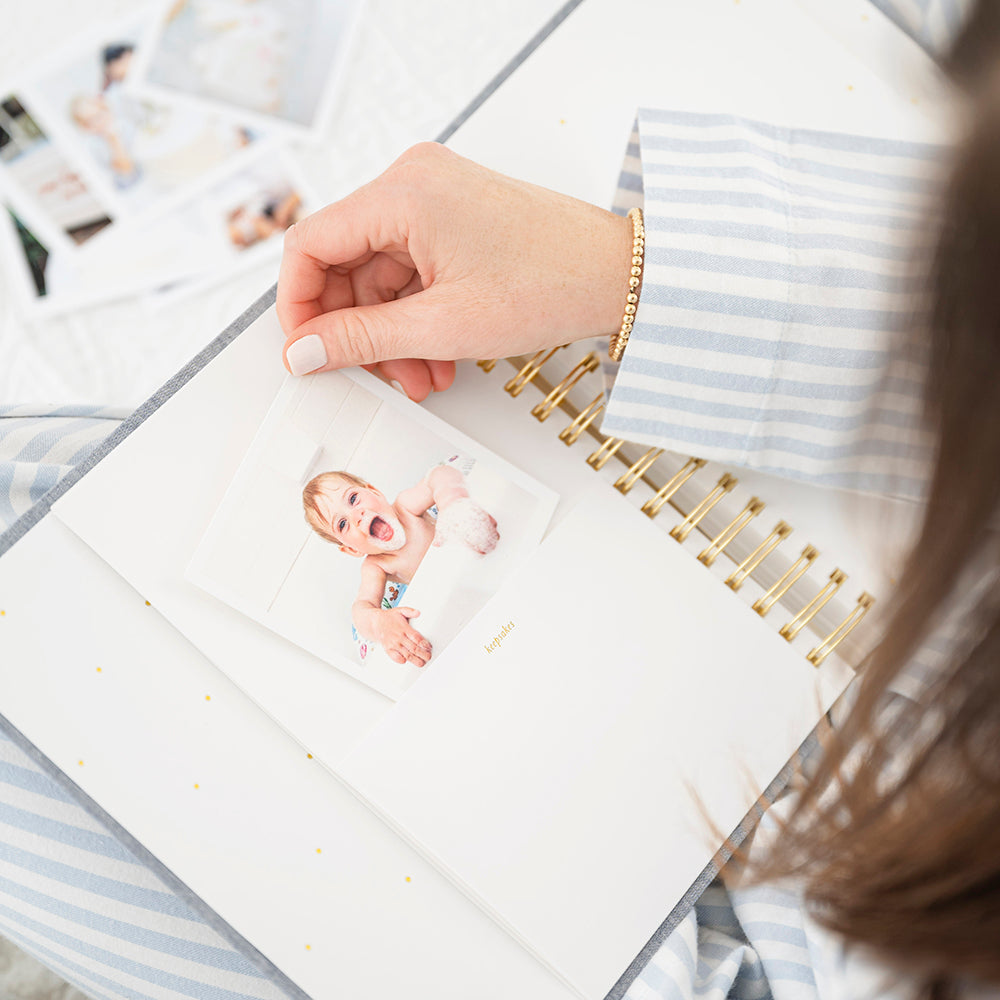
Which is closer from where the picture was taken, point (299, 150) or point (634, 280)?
point (634, 280)

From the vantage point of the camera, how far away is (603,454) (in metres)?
0.56

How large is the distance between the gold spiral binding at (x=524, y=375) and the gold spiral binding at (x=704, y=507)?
14 cm

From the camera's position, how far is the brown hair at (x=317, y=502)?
0.50 m

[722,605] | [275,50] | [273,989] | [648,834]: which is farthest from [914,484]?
[275,50]

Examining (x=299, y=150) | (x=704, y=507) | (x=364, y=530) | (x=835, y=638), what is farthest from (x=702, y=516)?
(x=299, y=150)

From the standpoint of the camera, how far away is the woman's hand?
0.50 metres

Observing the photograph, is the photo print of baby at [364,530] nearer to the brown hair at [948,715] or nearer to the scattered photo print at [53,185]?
the brown hair at [948,715]

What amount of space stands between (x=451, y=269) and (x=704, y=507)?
0.22 metres

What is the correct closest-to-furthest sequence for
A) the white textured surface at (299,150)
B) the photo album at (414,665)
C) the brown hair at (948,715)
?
the brown hair at (948,715) < the photo album at (414,665) < the white textured surface at (299,150)

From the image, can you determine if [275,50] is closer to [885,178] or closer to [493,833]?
[885,178]

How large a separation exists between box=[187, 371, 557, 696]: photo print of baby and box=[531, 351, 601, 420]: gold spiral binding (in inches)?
2.1

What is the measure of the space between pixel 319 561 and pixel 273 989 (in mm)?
331

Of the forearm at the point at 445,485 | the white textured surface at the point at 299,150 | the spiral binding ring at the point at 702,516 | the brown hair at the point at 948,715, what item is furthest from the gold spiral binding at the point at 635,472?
the white textured surface at the point at 299,150

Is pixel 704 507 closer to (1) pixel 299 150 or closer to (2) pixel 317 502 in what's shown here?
(2) pixel 317 502
